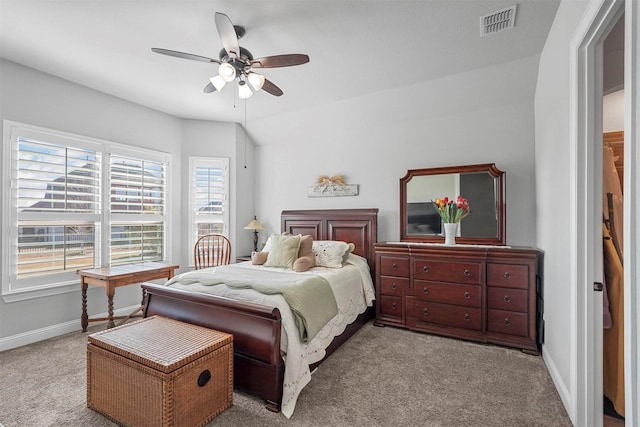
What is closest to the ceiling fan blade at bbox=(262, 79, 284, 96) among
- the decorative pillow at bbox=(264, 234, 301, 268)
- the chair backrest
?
the decorative pillow at bbox=(264, 234, 301, 268)

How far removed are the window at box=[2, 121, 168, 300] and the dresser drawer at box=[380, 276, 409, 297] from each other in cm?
315

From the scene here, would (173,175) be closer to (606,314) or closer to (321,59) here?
(321,59)

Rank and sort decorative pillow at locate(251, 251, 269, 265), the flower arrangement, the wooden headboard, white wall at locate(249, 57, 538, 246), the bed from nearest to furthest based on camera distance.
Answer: the bed, white wall at locate(249, 57, 538, 246), the flower arrangement, decorative pillow at locate(251, 251, 269, 265), the wooden headboard

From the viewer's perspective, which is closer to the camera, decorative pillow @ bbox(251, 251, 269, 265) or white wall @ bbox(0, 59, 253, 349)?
white wall @ bbox(0, 59, 253, 349)

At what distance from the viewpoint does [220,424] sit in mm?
1809

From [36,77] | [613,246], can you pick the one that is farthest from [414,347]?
[36,77]

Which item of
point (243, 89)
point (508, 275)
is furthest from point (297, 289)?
point (508, 275)

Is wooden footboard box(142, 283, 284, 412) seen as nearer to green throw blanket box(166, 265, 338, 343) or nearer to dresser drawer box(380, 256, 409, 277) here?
green throw blanket box(166, 265, 338, 343)

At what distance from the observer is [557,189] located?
7.27 feet

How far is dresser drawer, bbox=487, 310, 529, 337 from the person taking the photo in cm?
281

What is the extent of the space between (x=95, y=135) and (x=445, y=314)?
4444 millimetres

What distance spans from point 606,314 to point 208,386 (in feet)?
8.09

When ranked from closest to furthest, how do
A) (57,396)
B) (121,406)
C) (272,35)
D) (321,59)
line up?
(121,406), (57,396), (272,35), (321,59)

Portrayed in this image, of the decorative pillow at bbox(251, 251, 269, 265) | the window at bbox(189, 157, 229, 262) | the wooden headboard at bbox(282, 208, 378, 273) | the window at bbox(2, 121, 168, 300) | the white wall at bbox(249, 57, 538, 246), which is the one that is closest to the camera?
the window at bbox(2, 121, 168, 300)
